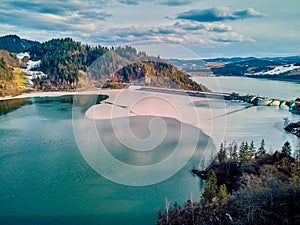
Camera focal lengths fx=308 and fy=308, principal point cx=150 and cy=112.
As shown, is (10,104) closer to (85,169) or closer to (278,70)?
(85,169)

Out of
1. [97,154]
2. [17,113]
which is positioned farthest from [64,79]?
[97,154]

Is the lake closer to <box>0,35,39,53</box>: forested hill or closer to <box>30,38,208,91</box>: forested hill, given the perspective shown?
Result: <box>30,38,208,91</box>: forested hill

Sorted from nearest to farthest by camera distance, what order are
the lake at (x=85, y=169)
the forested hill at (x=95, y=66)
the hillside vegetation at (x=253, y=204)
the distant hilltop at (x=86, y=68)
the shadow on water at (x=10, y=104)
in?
1. the hillside vegetation at (x=253, y=204)
2. the lake at (x=85, y=169)
3. the shadow on water at (x=10, y=104)
4. the distant hilltop at (x=86, y=68)
5. the forested hill at (x=95, y=66)

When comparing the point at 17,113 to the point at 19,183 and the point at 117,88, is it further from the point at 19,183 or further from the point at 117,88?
the point at 117,88

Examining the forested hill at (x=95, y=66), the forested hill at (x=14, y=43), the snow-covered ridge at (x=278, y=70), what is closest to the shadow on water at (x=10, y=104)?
the forested hill at (x=95, y=66)

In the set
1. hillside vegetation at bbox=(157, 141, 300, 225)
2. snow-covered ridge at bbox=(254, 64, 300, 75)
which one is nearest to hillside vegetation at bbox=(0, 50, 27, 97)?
hillside vegetation at bbox=(157, 141, 300, 225)

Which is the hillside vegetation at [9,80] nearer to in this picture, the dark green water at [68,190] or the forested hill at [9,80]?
the forested hill at [9,80]

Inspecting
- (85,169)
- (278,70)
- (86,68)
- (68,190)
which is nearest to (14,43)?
(86,68)
